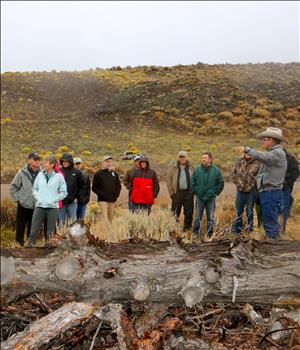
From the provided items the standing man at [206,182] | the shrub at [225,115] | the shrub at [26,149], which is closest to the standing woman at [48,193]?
the standing man at [206,182]

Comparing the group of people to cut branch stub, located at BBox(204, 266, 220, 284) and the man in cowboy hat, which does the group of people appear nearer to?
the man in cowboy hat

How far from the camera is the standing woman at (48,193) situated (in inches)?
264

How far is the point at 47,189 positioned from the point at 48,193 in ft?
0.18

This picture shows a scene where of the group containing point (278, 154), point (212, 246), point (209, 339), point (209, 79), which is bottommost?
point (209, 339)

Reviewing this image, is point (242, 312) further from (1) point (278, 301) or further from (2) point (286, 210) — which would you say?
(2) point (286, 210)

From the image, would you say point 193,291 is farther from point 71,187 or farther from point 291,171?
point 71,187

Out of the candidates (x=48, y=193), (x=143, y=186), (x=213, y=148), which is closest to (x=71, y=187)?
(x=143, y=186)

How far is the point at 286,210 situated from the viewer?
8.05m

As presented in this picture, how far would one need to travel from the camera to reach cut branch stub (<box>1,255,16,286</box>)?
3246mm

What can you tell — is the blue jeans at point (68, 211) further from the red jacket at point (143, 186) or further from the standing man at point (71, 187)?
the red jacket at point (143, 186)

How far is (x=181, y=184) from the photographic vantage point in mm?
8852

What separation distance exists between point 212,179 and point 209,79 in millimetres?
30702

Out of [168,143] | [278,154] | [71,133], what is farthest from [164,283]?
[71,133]

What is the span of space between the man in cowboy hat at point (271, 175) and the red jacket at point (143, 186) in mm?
2507
